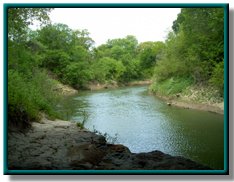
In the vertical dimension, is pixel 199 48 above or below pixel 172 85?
above

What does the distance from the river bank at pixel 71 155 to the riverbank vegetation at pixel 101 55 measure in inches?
17.5

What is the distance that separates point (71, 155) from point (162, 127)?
3.95m

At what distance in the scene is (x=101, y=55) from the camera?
24.8ft

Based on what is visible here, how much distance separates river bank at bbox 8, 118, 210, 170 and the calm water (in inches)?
31.6

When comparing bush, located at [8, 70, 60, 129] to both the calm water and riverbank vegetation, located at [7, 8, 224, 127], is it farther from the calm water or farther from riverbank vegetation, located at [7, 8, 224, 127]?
the calm water

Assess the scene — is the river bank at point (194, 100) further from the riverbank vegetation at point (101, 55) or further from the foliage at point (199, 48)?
the foliage at point (199, 48)

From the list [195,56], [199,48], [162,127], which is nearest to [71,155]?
[162,127]

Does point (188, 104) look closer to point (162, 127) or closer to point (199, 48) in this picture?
point (162, 127)

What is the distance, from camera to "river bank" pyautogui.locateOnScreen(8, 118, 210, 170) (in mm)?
4453

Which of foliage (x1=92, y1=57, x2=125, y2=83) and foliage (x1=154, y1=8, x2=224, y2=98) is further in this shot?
foliage (x1=92, y1=57, x2=125, y2=83)

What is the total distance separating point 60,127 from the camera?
20.4 feet

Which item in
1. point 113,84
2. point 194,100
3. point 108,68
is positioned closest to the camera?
point 108,68

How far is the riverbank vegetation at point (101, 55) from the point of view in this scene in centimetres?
526

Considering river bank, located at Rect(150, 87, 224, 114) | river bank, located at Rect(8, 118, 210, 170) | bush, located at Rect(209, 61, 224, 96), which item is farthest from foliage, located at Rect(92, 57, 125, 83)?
river bank, located at Rect(150, 87, 224, 114)
